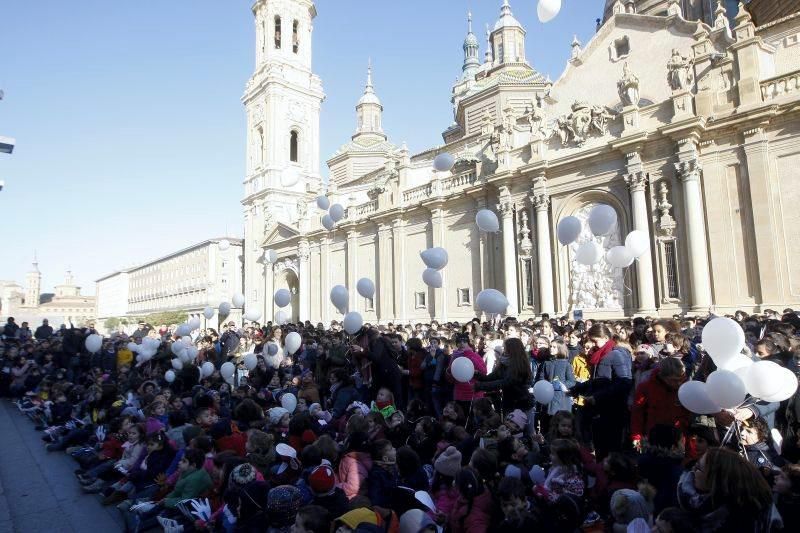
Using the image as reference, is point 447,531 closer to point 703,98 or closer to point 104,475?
point 104,475

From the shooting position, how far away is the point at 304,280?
113 feet

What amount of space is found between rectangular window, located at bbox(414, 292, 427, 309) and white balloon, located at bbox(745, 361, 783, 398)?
2162cm

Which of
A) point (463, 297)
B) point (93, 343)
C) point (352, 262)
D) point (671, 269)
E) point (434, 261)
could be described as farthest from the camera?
point (352, 262)

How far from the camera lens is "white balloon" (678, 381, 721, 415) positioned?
176 inches

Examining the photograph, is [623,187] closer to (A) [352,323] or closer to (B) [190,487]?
(A) [352,323]

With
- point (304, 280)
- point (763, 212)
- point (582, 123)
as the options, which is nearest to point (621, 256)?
point (763, 212)

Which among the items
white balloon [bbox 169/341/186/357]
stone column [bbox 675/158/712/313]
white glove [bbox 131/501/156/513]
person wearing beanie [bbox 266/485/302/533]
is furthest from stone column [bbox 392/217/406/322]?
person wearing beanie [bbox 266/485/302/533]

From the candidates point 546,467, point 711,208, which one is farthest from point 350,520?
point 711,208

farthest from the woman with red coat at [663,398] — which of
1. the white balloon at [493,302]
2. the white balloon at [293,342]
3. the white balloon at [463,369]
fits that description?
the white balloon at [293,342]

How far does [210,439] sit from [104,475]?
9.35 ft

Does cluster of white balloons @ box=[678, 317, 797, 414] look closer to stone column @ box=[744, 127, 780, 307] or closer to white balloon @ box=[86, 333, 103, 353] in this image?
stone column @ box=[744, 127, 780, 307]

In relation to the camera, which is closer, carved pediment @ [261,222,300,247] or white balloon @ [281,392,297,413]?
white balloon @ [281,392,297,413]

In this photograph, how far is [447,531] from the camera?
4539 millimetres

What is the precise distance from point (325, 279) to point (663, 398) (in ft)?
93.9
